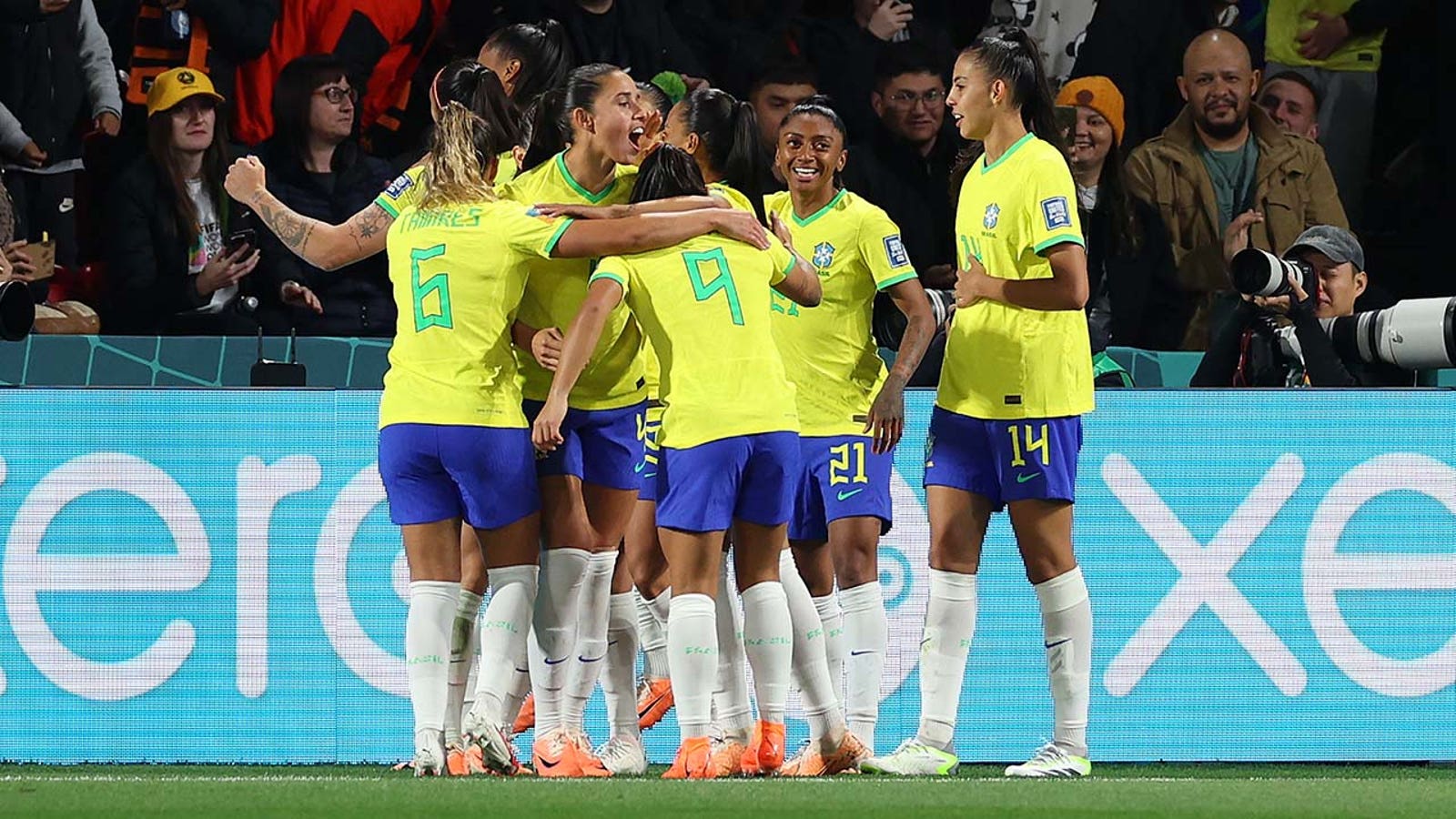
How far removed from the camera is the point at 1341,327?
308 inches

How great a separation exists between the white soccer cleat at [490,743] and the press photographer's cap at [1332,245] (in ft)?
13.1

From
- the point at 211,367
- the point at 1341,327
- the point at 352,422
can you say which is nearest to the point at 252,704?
the point at 352,422

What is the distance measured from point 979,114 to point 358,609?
8.74 feet

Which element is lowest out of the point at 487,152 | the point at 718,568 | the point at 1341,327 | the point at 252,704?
the point at 252,704

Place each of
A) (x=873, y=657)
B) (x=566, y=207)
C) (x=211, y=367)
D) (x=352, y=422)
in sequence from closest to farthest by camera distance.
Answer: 1. (x=566, y=207)
2. (x=873, y=657)
3. (x=352, y=422)
4. (x=211, y=367)

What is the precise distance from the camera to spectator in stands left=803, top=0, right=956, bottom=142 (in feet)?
34.3

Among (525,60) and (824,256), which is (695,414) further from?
(525,60)

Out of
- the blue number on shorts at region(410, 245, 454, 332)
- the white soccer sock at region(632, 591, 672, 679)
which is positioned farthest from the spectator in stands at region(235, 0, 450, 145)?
the blue number on shorts at region(410, 245, 454, 332)

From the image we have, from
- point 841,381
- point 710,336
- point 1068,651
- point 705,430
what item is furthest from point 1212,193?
point 705,430

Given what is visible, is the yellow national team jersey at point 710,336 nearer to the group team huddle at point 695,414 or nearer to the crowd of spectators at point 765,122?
the group team huddle at point 695,414

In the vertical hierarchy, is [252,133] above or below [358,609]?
above

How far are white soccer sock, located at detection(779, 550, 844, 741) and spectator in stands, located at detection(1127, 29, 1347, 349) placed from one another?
4.54 m

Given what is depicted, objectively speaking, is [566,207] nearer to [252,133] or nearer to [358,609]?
[358,609]

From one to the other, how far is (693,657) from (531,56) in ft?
8.78
